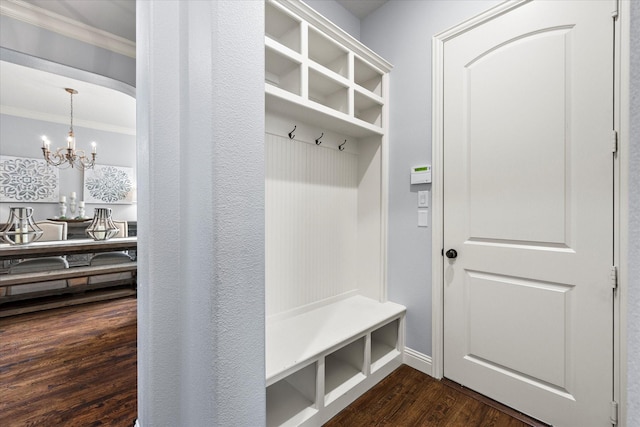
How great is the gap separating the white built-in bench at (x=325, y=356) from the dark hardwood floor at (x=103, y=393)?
0.36 ft

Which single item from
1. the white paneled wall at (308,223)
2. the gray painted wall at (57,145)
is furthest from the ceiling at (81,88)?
the white paneled wall at (308,223)

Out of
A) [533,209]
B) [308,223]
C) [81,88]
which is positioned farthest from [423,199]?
[81,88]

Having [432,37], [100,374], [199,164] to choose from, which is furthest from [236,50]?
[100,374]

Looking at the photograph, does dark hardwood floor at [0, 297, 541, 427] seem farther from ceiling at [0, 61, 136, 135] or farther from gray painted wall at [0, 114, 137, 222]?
gray painted wall at [0, 114, 137, 222]

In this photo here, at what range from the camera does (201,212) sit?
1.10 meters

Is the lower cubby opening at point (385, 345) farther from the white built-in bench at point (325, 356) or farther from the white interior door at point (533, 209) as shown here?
the white interior door at point (533, 209)

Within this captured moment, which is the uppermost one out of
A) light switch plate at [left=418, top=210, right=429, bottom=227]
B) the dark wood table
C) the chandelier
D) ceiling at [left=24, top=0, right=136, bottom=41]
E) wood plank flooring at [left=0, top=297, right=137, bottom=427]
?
ceiling at [left=24, top=0, right=136, bottom=41]

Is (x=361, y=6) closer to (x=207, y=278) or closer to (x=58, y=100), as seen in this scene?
(x=207, y=278)

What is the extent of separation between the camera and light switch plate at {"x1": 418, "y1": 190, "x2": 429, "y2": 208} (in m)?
2.02

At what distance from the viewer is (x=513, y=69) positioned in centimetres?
166

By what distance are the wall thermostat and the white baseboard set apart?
3.90 ft

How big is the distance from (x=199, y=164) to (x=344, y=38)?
134 centimetres

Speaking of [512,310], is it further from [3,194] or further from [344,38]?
[3,194]

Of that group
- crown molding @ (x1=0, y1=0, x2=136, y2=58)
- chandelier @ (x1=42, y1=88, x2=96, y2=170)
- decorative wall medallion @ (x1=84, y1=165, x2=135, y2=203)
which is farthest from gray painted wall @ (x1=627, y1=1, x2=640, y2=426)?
decorative wall medallion @ (x1=84, y1=165, x2=135, y2=203)
